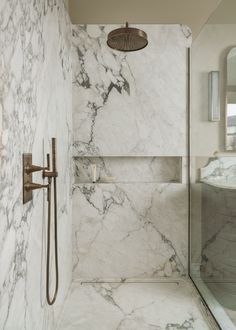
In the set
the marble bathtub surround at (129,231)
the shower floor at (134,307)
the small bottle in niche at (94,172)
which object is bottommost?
the shower floor at (134,307)

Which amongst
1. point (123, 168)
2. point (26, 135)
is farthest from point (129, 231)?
point (26, 135)

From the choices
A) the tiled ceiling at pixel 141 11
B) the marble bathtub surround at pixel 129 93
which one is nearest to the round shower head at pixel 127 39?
the marble bathtub surround at pixel 129 93

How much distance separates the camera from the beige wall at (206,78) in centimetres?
183

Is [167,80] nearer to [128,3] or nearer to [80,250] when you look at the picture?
[128,3]

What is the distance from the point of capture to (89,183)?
7.59ft

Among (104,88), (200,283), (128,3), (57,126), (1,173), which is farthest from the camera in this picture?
(128,3)

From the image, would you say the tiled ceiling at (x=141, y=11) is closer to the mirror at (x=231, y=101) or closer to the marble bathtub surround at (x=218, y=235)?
the mirror at (x=231, y=101)

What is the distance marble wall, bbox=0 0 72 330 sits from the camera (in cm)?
98

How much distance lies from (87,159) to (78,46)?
90cm

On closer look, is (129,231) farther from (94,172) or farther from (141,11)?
(141,11)

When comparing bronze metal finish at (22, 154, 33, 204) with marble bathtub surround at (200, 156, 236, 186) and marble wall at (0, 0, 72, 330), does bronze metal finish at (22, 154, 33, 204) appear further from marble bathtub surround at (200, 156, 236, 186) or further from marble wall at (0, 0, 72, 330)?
marble bathtub surround at (200, 156, 236, 186)

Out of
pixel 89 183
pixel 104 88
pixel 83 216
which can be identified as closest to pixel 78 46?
pixel 104 88

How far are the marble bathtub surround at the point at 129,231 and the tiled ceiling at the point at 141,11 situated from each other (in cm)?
145

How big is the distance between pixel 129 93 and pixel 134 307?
5.12 feet
